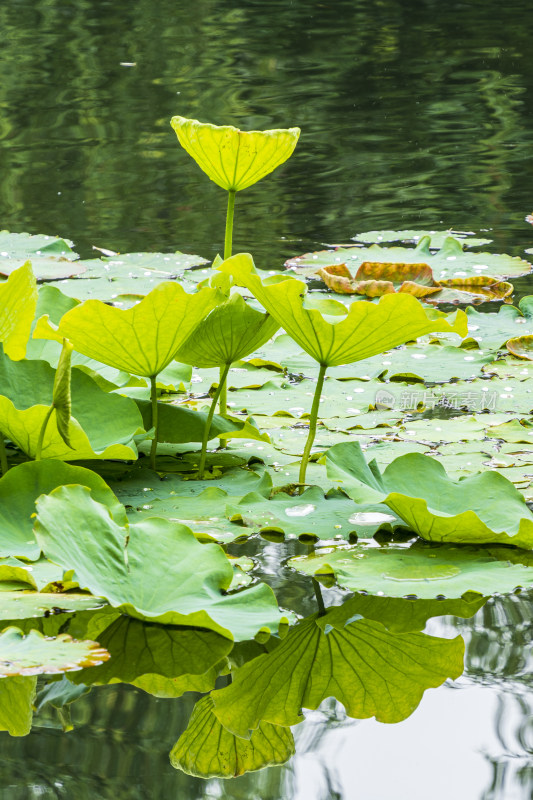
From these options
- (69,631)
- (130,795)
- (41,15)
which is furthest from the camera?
(41,15)

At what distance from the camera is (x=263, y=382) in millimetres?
1930

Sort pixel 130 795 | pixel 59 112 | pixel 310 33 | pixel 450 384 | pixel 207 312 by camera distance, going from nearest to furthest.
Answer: pixel 130 795, pixel 207 312, pixel 450 384, pixel 59 112, pixel 310 33

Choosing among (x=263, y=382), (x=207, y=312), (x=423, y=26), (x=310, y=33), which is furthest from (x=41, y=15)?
(x=207, y=312)

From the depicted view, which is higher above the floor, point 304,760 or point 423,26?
point 304,760

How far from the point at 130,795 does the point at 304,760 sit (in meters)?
0.14

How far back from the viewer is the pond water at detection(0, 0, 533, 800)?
810 millimetres

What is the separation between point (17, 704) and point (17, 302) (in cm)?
52

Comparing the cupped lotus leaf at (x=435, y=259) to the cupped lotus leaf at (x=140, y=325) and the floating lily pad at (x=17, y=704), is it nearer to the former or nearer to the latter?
the cupped lotus leaf at (x=140, y=325)

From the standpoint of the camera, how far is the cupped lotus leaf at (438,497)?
3.69 ft

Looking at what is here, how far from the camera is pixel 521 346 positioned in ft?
6.71

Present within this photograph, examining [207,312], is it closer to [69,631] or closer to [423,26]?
[69,631]

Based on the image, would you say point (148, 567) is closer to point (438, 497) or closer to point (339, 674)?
point (339, 674)

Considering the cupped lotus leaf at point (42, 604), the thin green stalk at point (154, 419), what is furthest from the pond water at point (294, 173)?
the thin green stalk at point (154, 419)

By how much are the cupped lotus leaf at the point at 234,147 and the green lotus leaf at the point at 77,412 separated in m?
0.39
